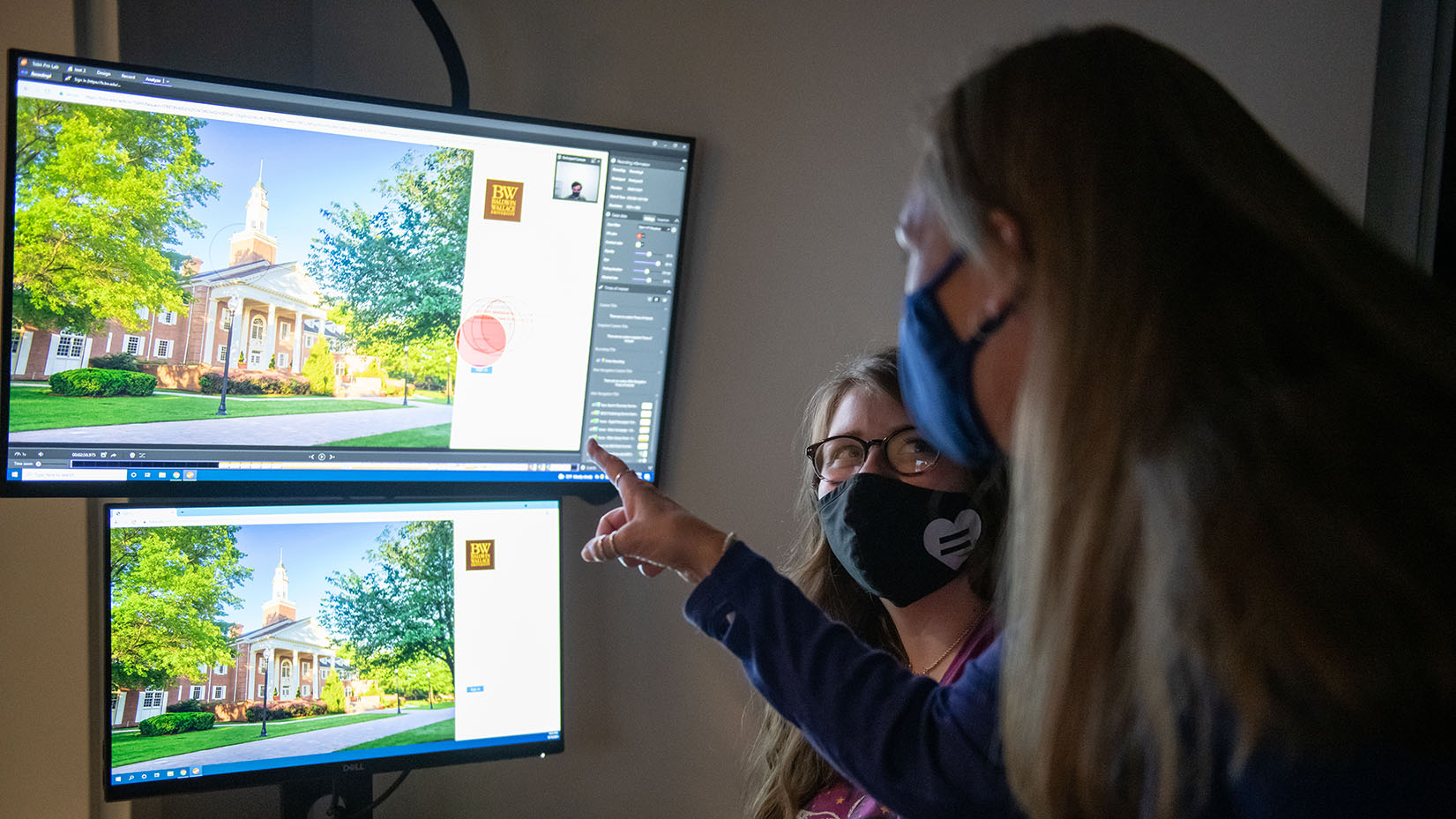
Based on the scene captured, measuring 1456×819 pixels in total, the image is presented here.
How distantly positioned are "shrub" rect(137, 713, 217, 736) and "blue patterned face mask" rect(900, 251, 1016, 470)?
998mm

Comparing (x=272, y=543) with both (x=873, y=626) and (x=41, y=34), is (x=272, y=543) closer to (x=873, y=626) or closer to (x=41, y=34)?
(x=41, y=34)

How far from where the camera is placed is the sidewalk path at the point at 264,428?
1195 millimetres

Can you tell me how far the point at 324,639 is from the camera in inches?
52.4

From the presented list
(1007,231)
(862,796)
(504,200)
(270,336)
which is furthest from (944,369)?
(270,336)

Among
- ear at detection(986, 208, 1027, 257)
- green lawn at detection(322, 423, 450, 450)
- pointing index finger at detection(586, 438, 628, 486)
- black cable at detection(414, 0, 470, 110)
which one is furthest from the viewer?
black cable at detection(414, 0, 470, 110)

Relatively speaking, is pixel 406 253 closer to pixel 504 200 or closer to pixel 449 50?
pixel 504 200

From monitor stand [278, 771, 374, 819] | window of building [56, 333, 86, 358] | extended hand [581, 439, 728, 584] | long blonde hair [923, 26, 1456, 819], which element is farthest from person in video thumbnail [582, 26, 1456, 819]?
window of building [56, 333, 86, 358]

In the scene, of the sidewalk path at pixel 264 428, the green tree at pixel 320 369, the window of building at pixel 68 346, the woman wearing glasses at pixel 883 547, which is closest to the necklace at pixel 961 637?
the woman wearing glasses at pixel 883 547

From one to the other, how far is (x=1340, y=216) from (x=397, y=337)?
1.10m

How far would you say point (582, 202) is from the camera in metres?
1.41

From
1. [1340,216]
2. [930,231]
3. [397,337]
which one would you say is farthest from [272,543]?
[1340,216]

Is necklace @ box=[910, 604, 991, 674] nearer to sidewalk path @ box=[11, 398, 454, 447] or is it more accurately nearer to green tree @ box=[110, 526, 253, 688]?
sidewalk path @ box=[11, 398, 454, 447]

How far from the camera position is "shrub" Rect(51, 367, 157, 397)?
1173 mm

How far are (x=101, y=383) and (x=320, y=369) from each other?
0.24 metres
